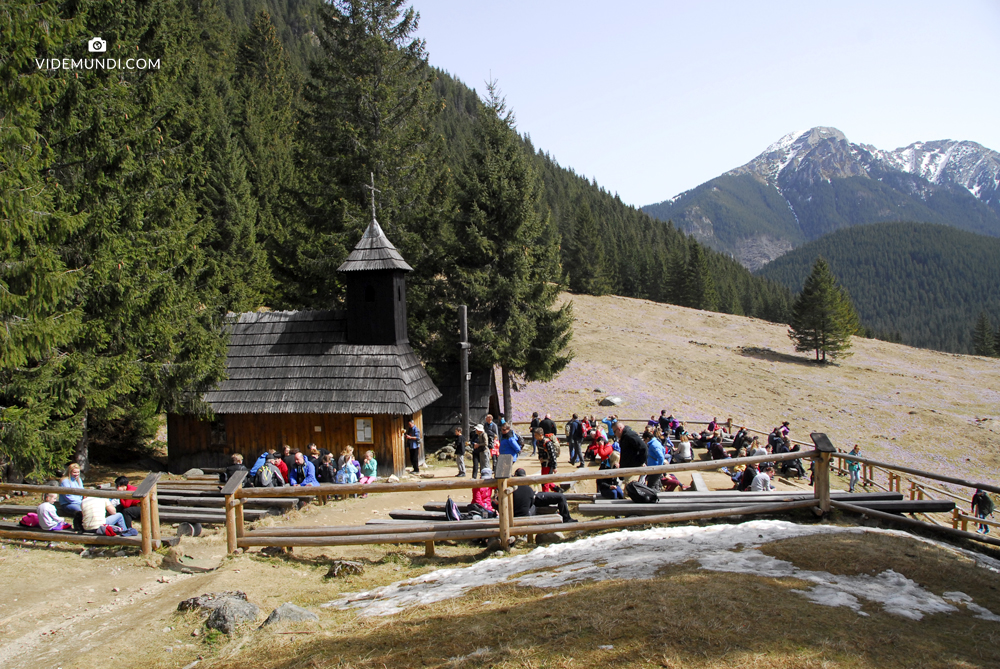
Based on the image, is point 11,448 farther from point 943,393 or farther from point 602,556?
point 943,393

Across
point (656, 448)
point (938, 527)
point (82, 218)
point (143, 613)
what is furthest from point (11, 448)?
point (938, 527)

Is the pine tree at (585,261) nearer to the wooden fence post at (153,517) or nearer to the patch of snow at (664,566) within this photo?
the wooden fence post at (153,517)

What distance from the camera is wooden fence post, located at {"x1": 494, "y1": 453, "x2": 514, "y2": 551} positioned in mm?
8352

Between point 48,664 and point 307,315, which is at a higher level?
point 307,315

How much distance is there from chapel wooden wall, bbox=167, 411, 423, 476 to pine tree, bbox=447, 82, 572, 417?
587 centimetres

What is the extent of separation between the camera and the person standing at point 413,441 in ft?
61.9

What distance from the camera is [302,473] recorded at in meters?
14.2

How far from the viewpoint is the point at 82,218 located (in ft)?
43.7

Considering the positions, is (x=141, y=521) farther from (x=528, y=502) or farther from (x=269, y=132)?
(x=269, y=132)

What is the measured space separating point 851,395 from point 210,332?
42441 mm

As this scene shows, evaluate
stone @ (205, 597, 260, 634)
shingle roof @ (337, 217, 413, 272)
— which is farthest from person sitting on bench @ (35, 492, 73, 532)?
shingle roof @ (337, 217, 413, 272)

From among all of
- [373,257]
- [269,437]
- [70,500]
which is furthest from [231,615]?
[373,257]

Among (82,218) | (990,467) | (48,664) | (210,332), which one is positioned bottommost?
(990,467)

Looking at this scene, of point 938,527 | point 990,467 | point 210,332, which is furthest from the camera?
point 990,467
